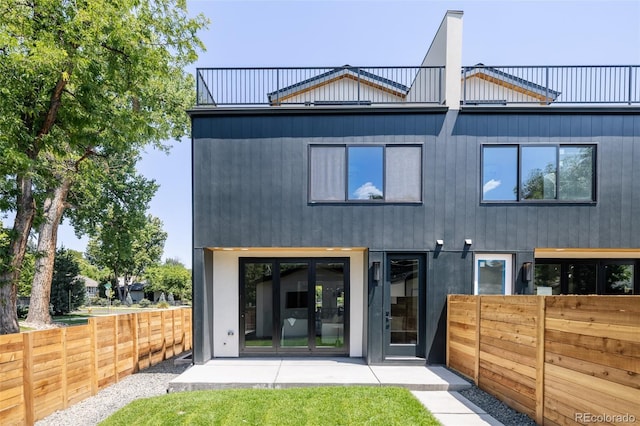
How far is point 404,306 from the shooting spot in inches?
278

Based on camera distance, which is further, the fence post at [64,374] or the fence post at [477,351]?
the fence post at [477,351]

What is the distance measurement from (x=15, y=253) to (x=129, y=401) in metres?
5.83

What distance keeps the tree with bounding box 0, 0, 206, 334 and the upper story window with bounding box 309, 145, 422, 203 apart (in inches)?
187

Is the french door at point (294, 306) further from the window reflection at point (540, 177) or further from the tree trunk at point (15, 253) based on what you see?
the tree trunk at point (15, 253)

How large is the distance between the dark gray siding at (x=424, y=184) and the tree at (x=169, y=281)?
34.2 meters

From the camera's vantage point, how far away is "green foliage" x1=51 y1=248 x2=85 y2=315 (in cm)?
2180

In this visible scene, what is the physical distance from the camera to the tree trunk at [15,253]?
8430 millimetres

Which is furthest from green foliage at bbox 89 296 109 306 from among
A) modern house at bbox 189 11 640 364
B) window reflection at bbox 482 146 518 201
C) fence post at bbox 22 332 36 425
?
window reflection at bbox 482 146 518 201

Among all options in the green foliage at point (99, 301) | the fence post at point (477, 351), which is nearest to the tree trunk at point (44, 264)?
the fence post at point (477, 351)

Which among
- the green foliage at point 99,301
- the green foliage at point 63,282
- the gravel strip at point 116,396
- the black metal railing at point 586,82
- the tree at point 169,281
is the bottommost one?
the green foliage at point 99,301

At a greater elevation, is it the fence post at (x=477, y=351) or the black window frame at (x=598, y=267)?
the black window frame at (x=598, y=267)

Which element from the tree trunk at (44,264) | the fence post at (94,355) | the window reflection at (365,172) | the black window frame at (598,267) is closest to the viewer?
the fence post at (94,355)

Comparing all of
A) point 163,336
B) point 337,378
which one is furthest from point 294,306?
point 163,336

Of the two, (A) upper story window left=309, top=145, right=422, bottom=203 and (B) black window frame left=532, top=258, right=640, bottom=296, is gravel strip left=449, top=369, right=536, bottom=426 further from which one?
(B) black window frame left=532, top=258, right=640, bottom=296
